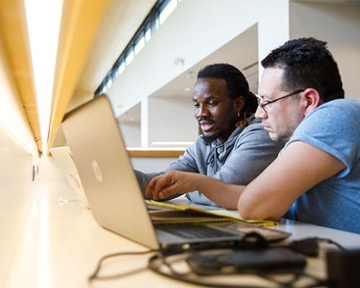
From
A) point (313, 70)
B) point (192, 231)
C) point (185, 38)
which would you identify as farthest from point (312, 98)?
point (185, 38)

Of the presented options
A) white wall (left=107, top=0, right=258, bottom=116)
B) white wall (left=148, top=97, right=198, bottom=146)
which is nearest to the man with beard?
white wall (left=107, top=0, right=258, bottom=116)

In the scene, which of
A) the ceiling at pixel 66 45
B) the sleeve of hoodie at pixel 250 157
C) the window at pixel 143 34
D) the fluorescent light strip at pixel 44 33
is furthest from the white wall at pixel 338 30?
the window at pixel 143 34

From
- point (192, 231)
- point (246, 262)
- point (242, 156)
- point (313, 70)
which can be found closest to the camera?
point (246, 262)

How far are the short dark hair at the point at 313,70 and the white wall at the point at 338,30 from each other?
2292mm

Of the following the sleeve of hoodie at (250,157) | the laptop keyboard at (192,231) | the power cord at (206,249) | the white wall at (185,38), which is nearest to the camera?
the power cord at (206,249)

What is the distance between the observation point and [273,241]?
0.63 m

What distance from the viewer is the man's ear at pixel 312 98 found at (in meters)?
1.14

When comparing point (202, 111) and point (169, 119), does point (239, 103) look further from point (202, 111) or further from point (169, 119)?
point (169, 119)

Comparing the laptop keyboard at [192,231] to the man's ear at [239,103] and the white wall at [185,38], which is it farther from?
the white wall at [185,38]

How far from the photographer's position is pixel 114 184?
62cm

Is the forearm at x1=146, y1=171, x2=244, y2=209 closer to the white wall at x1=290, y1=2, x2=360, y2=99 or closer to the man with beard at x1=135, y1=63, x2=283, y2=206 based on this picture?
the man with beard at x1=135, y1=63, x2=283, y2=206

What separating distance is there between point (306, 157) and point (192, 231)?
353 millimetres

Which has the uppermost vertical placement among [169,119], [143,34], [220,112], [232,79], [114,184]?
[143,34]

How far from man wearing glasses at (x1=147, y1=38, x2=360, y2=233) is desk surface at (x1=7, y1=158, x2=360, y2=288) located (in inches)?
3.9
